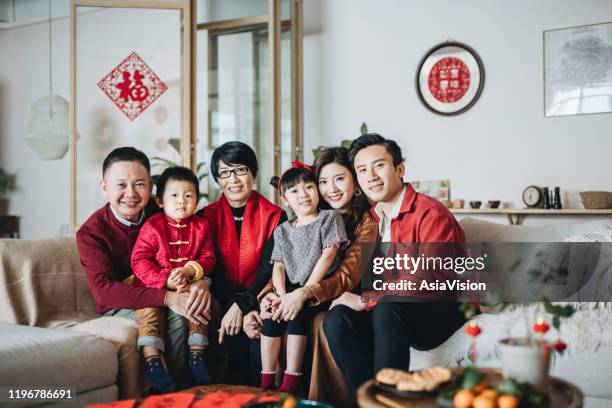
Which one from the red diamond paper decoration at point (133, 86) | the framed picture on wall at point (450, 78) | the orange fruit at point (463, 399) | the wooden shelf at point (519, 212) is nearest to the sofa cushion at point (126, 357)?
the orange fruit at point (463, 399)

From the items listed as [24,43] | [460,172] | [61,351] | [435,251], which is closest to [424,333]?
[435,251]

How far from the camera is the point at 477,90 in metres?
4.45

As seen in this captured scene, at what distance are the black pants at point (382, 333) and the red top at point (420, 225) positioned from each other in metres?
0.10

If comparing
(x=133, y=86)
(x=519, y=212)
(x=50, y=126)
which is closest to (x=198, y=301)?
(x=133, y=86)

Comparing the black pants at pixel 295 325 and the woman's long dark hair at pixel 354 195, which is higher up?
the woman's long dark hair at pixel 354 195

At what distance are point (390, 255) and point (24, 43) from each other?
5.15 meters

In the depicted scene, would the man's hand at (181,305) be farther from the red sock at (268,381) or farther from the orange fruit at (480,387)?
the orange fruit at (480,387)

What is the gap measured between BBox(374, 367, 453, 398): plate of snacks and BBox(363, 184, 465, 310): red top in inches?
25.6

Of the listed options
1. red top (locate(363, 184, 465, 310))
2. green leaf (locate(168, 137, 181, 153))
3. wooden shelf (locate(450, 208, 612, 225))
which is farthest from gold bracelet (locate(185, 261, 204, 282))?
wooden shelf (locate(450, 208, 612, 225))

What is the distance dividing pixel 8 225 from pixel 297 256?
4630 millimetres

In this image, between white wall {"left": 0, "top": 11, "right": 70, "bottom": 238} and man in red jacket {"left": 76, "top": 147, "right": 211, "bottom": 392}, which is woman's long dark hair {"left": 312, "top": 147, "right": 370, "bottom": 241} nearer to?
man in red jacket {"left": 76, "top": 147, "right": 211, "bottom": 392}

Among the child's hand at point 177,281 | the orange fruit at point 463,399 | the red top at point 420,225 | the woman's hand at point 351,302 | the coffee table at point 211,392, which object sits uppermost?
the red top at point 420,225

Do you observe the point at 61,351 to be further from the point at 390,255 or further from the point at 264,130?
the point at 264,130

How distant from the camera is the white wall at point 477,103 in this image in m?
4.16
